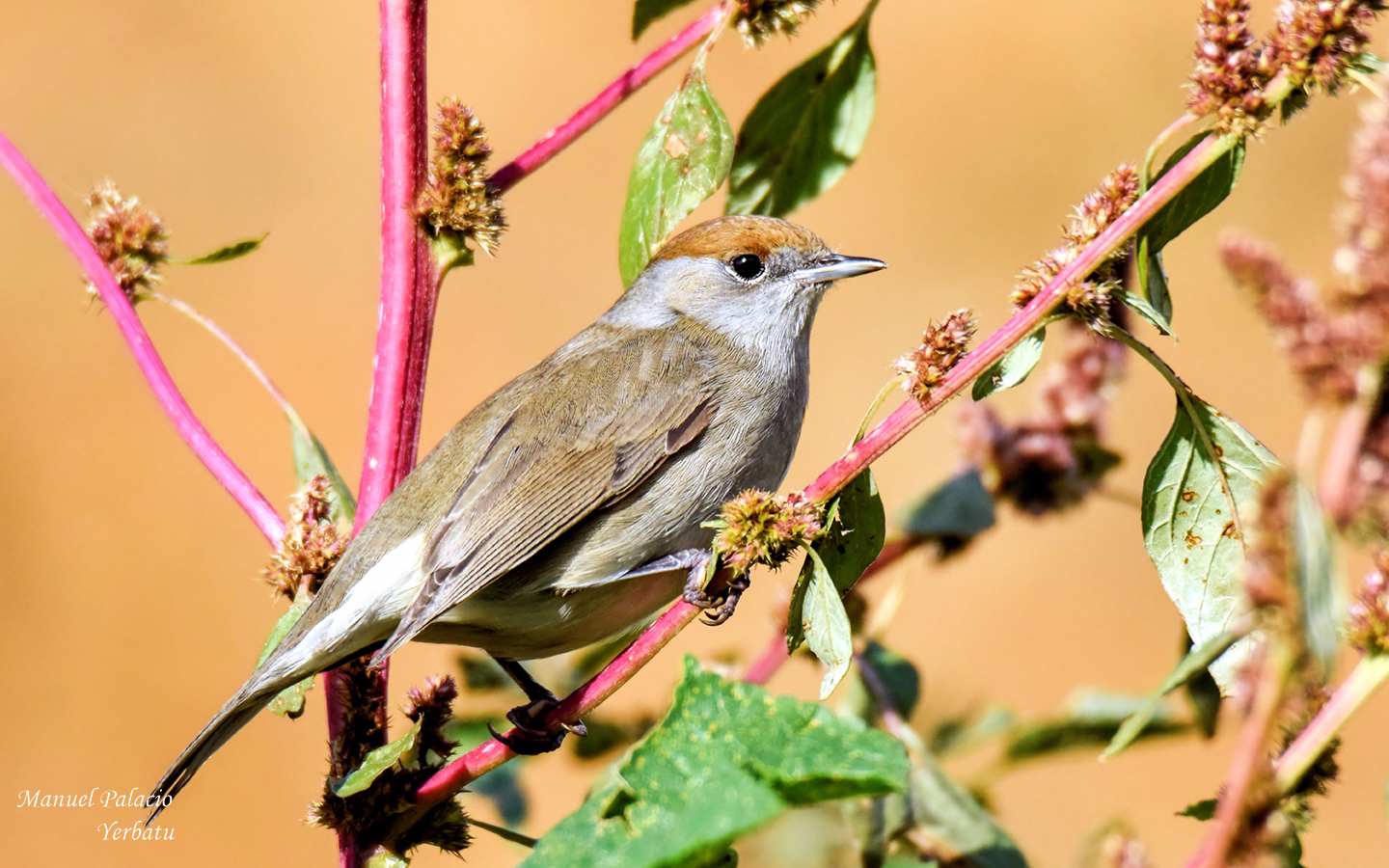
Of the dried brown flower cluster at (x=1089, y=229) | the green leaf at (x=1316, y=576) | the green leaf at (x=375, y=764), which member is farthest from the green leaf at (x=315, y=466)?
the green leaf at (x=1316, y=576)

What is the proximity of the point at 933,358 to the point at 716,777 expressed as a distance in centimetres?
79

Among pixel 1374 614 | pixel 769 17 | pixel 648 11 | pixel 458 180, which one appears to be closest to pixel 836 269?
pixel 648 11

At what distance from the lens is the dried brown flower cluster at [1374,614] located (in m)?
1.40

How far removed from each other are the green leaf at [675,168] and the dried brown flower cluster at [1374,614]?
1.35 m

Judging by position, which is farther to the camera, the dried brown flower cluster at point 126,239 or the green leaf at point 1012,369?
the dried brown flower cluster at point 126,239

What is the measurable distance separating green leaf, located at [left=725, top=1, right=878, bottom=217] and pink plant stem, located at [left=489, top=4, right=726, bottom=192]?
33 centimetres

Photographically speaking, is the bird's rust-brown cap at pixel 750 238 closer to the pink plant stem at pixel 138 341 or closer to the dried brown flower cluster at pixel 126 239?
the dried brown flower cluster at pixel 126 239

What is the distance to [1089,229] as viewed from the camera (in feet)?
6.25

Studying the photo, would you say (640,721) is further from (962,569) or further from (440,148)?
(962,569)

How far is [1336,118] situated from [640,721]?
9043 millimetres

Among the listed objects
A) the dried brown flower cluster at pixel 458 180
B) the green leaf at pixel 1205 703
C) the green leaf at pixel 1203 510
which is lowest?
the green leaf at pixel 1205 703

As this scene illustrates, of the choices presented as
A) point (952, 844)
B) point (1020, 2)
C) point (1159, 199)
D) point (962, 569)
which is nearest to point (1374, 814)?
point (962, 569)

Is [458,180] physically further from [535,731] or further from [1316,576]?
[1316,576]

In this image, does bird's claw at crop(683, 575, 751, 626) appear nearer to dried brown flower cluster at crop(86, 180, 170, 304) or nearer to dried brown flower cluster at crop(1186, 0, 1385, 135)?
dried brown flower cluster at crop(1186, 0, 1385, 135)
